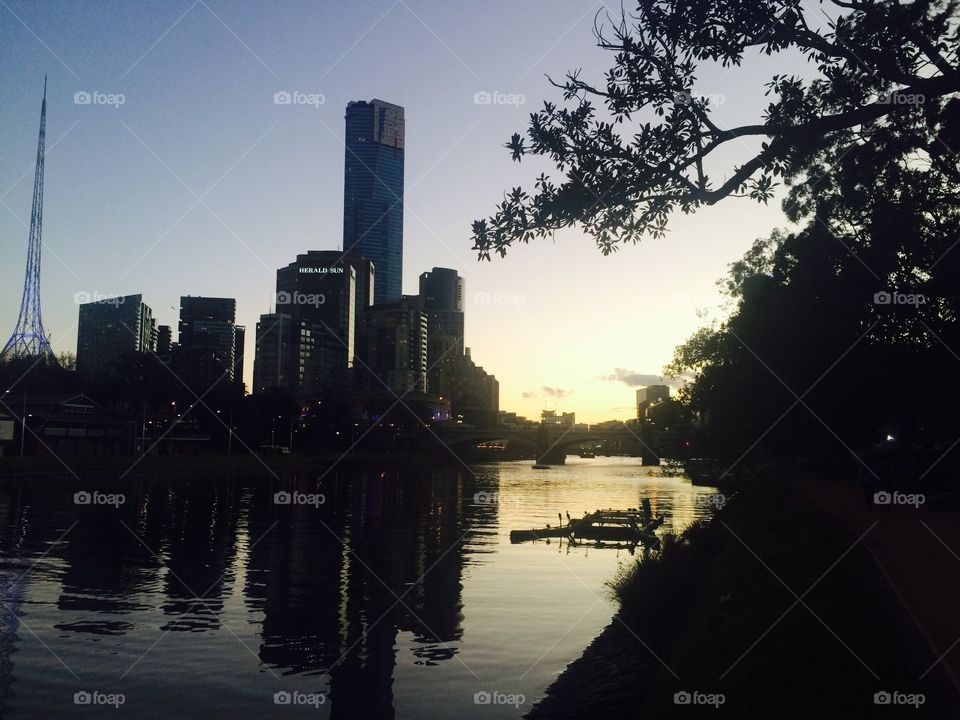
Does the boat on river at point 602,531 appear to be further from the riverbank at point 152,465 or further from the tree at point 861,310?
the riverbank at point 152,465

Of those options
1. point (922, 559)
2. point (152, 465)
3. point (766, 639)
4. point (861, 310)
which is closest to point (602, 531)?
point (861, 310)

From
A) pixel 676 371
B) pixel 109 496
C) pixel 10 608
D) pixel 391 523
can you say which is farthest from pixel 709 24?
pixel 676 371

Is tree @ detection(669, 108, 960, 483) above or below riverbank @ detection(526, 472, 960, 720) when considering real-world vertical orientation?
above

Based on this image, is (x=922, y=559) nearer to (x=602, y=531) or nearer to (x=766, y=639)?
(x=766, y=639)

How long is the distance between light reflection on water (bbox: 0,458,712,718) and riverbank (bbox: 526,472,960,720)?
1861 millimetres

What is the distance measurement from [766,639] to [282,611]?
18.3 m

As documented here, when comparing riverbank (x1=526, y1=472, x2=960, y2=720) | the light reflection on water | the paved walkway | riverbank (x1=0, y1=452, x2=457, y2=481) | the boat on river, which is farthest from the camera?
riverbank (x1=0, y1=452, x2=457, y2=481)

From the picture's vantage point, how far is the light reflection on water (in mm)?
21266

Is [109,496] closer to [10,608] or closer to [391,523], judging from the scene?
[391,523]

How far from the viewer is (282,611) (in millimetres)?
29781

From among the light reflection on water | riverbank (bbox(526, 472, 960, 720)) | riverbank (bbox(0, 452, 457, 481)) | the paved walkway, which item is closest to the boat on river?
the light reflection on water

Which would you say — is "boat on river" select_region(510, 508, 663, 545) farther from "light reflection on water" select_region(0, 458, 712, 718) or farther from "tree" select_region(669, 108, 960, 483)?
"tree" select_region(669, 108, 960, 483)

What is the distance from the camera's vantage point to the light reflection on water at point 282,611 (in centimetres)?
2127

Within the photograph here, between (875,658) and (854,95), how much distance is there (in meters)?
8.72
